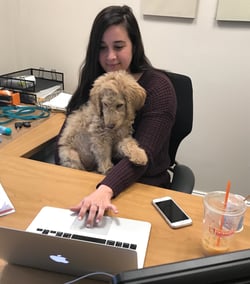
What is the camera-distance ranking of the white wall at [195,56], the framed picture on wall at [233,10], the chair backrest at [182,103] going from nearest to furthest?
the chair backrest at [182,103] → the framed picture on wall at [233,10] → the white wall at [195,56]

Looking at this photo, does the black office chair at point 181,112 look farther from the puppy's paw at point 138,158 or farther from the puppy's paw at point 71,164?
the puppy's paw at point 71,164

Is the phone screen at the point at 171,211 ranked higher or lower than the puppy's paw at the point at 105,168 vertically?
higher

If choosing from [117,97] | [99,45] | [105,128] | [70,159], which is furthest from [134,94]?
[70,159]

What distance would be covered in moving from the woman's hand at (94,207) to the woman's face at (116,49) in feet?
2.10

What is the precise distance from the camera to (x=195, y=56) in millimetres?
2033

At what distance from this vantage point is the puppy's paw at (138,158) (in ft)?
3.73

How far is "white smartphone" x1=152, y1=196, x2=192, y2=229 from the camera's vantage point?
3.01ft

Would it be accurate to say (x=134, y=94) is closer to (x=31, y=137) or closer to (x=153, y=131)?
(x=153, y=131)

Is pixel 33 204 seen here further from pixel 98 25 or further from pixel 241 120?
pixel 241 120

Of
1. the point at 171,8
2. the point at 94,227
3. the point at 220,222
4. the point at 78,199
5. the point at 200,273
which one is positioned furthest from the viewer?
the point at 171,8

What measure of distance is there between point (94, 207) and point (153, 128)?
43cm

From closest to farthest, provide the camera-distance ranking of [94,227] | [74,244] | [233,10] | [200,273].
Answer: [200,273]
[74,244]
[94,227]
[233,10]

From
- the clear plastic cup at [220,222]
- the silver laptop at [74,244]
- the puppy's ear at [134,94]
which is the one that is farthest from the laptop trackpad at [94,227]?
the puppy's ear at [134,94]

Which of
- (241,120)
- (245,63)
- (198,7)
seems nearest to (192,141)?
(241,120)
